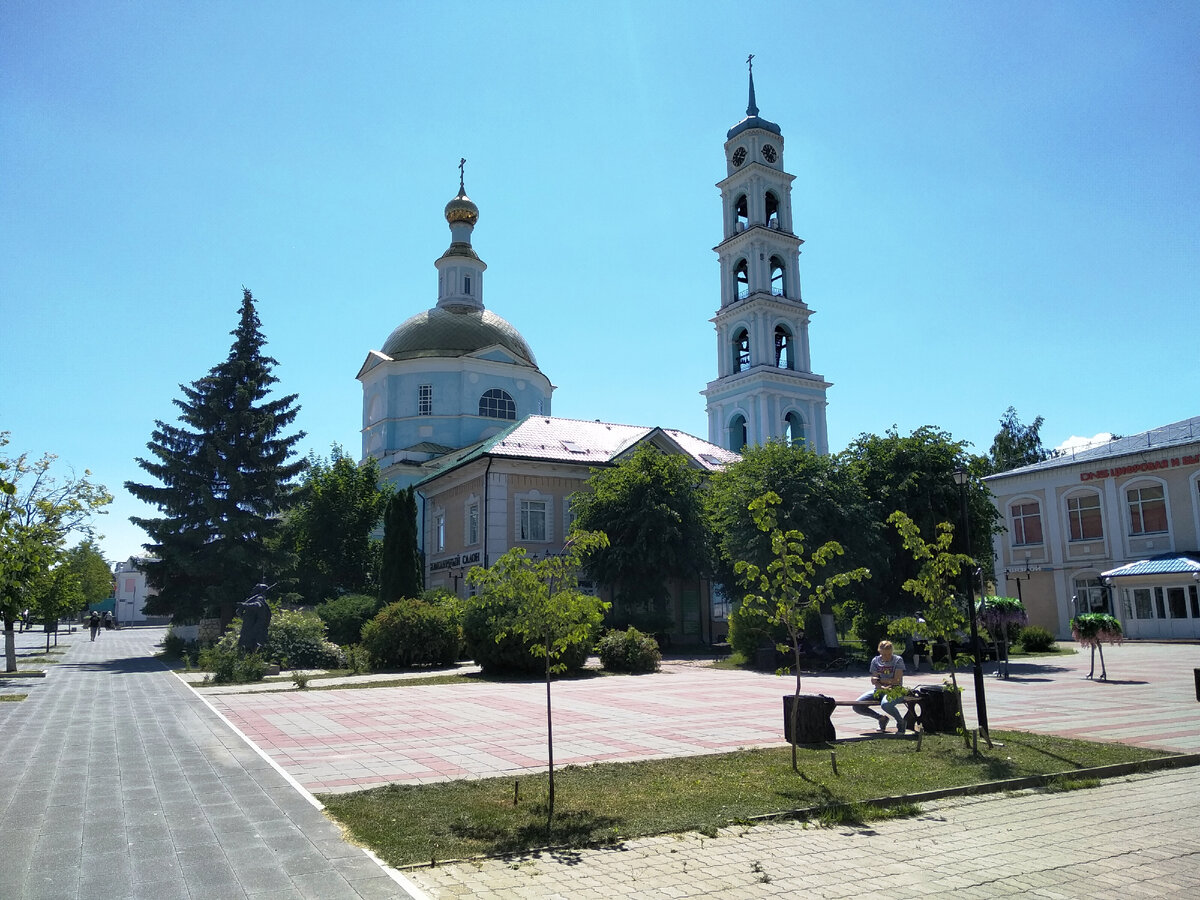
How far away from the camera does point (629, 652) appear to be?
2303cm

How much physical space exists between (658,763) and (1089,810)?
433 cm

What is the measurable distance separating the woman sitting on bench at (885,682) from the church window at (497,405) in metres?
38.0

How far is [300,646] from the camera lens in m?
25.8

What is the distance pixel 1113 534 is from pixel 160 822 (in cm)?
4341

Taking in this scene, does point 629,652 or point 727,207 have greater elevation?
point 727,207

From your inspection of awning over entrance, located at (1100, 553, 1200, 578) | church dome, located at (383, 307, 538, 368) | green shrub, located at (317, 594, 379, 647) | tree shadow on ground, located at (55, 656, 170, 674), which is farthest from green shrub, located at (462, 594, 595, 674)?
church dome, located at (383, 307, 538, 368)

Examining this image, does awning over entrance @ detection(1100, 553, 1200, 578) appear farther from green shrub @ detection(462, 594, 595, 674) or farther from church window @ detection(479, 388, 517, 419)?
church window @ detection(479, 388, 517, 419)

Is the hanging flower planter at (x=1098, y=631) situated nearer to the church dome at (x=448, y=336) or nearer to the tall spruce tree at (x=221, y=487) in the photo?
the tall spruce tree at (x=221, y=487)

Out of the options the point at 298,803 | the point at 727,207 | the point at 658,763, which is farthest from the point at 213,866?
the point at 727,207

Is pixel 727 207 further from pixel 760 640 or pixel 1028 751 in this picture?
pixel 1028 751

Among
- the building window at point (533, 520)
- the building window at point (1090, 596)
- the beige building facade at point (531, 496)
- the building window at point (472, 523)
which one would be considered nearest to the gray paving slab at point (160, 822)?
the beige building facade at point (531, 496)

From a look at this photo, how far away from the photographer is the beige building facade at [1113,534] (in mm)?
37156

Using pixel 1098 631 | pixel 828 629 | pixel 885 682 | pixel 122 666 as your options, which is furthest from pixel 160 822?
pixel 122 666

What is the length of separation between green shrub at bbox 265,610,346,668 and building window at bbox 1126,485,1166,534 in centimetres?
3590
